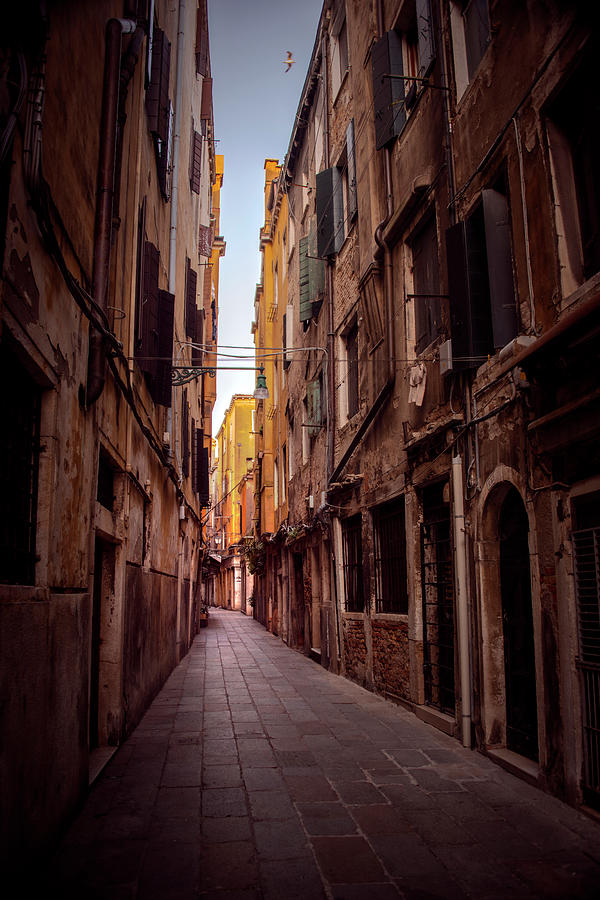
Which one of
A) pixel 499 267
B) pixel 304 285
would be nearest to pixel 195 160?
pixel 304 285

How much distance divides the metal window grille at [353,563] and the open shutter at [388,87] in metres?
5.73

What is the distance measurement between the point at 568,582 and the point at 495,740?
2.07 meters

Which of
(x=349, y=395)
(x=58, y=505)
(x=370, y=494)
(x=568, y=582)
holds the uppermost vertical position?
(x=349, y=395)

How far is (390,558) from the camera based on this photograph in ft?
32.7

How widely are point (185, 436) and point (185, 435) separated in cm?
3

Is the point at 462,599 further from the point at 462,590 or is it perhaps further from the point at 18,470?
the point at 18,470

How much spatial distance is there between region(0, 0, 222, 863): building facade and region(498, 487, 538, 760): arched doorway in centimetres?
353

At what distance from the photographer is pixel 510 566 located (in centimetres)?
649

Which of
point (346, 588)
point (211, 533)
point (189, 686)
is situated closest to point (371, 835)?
point (189, 686)

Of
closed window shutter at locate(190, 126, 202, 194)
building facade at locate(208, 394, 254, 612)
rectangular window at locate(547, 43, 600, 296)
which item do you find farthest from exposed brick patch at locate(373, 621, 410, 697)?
building facade at locate(208, 394, 254, 612)

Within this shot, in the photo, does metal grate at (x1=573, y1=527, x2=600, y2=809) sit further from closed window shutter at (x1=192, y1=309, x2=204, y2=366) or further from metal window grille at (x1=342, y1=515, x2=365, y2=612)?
closed window shutter at (x1=192, y1=309, x2=204, y2=366)

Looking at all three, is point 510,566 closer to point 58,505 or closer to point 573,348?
point 573,348

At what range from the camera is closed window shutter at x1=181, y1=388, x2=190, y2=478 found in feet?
50.2

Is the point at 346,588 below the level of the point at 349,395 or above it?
below
